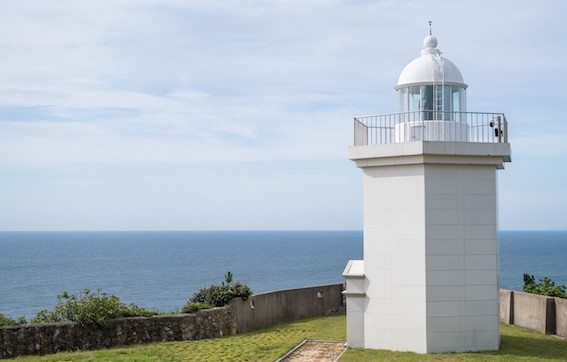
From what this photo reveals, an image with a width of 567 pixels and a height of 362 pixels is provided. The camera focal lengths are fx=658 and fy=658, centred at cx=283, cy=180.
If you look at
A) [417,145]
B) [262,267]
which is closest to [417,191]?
[417,145]

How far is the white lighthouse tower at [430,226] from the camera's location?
49.4 feet

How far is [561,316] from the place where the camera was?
57.1ft

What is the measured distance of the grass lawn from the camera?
47.8 ft

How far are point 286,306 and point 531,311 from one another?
23.5ft

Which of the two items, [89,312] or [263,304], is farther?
[263,304]

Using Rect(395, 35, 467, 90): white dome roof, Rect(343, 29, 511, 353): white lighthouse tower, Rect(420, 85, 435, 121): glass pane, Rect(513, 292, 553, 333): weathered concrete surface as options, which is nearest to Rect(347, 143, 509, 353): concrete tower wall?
Rect(343, 29, 511, 353): white lighthouse tower

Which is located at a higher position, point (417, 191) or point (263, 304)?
point (417, 191)

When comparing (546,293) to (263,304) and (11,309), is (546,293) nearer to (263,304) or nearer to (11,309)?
(263,304)

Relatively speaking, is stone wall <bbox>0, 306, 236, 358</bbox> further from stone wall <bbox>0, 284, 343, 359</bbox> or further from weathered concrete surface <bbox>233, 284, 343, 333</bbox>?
weathered concrete surface <bbox>233, 284, 343, 333</bbox>

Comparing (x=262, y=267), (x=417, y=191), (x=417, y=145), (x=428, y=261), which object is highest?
(x=417, y=145)

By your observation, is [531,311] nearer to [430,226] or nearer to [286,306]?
[430,226]

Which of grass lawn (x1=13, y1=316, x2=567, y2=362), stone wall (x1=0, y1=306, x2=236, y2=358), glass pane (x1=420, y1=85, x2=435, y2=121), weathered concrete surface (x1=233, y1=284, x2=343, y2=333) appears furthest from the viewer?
weathered concrete surface (x1=233, y1=284, x2=343, y2=333)

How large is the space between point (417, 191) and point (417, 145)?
3.57 ft

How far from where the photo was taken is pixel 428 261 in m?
15.0
